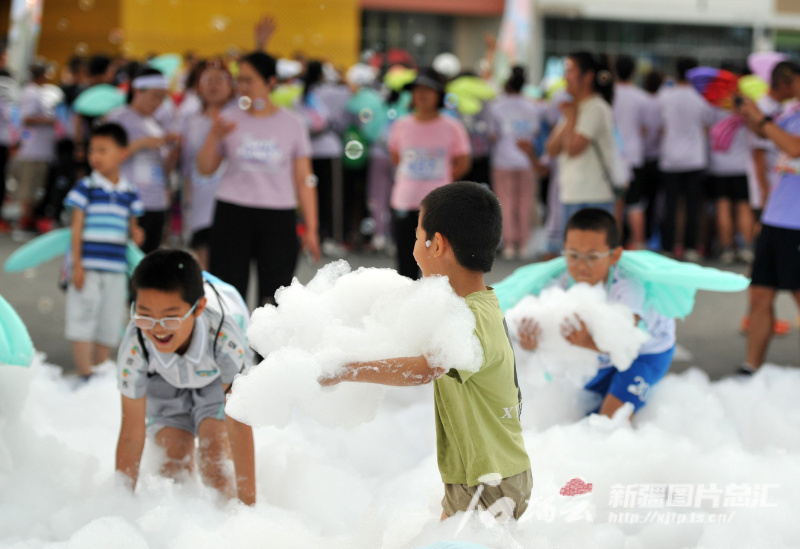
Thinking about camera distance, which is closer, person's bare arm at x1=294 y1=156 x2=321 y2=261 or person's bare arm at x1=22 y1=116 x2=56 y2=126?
person's bare arm at x1=294 y1=156 x2=321 y2=261

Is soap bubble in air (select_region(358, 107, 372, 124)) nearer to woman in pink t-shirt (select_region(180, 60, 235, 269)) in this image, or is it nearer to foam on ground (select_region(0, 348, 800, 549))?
woman in pink t-shirt (select_region(180, 60, 235, 269))

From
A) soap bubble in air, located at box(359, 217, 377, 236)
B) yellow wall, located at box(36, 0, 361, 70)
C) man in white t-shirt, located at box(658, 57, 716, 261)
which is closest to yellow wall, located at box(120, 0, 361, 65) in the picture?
yellow wall, located at box(36, 0, 361, 70)

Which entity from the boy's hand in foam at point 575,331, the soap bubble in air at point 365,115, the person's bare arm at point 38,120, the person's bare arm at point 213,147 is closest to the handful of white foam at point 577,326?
the boy's hand in foam at point 575,331

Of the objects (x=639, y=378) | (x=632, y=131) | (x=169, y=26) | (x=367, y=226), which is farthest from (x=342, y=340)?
(x=169, y=26)

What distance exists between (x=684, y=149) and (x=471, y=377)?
6.73 m

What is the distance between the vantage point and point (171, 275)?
262cm

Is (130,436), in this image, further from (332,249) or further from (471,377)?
(332,249)

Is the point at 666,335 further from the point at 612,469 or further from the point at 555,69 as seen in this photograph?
the point at 555,69

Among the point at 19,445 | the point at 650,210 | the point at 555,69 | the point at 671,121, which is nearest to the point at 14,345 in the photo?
the point at 19,445

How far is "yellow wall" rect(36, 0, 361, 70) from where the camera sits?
1522 cm

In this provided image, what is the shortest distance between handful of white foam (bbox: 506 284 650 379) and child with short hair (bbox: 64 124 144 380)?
217cm

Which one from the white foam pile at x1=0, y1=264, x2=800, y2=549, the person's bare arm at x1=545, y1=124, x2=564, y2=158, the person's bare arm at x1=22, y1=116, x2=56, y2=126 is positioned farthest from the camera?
the person's bare arm at x1=22, y1=116, x2=56, y2=126

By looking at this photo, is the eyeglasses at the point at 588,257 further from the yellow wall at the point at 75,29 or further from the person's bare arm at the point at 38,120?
the yellow wall at the point at 75,29

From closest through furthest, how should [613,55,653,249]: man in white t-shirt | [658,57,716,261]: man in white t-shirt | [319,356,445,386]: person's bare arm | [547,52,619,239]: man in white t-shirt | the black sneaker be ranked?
[319,356,445,386]: person's bare arm, the black sneaker, [547,52,619,239]: man in white t-shirt, [613,55,653,249]: man in white t-shirt, [658,57,716,261]: man in white t-shirt
